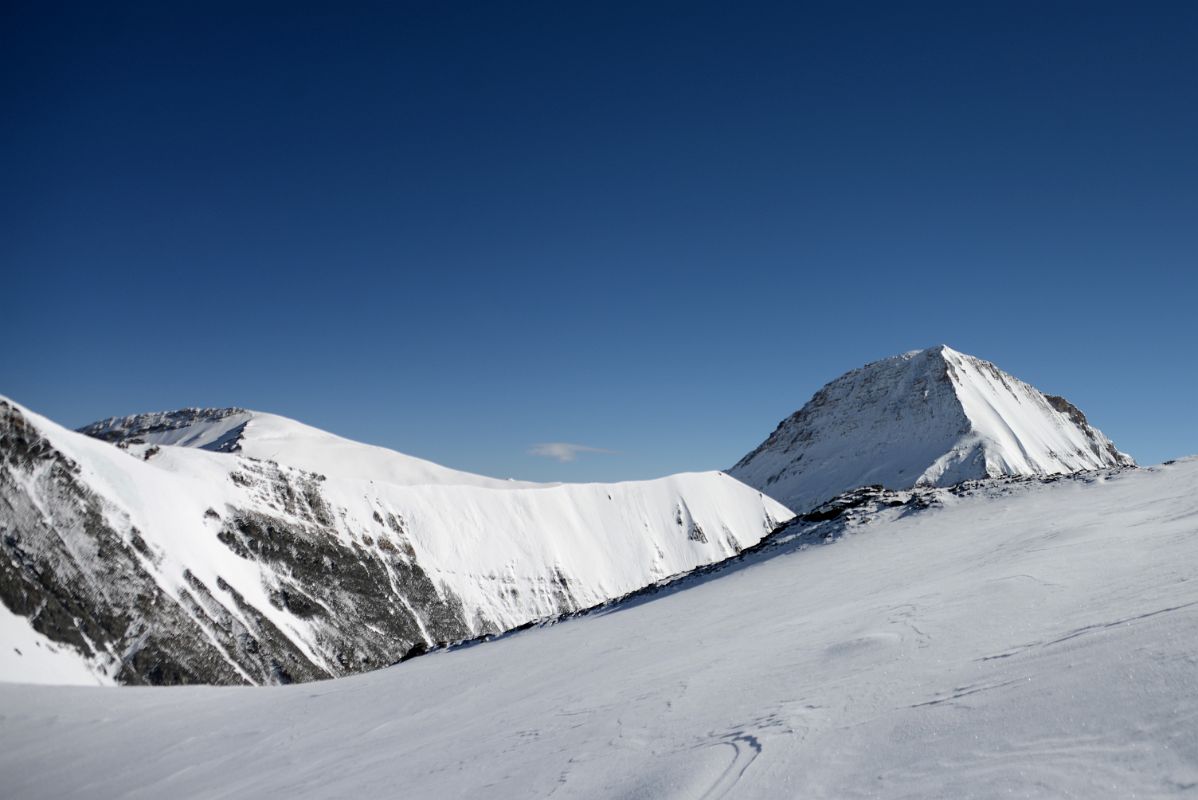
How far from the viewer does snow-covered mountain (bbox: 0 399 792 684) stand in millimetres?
33844

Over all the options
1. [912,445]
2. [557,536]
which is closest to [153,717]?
[557,536]

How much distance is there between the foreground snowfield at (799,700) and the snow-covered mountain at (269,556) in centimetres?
1327

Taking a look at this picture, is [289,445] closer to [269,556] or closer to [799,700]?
[269,556]

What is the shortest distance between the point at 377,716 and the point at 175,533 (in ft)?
124

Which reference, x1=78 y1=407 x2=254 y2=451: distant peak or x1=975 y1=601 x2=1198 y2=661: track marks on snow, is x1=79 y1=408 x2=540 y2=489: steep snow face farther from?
x1=975 y1=601 x2=1198 y2=661: track marks on snow

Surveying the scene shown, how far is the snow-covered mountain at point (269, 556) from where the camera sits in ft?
111

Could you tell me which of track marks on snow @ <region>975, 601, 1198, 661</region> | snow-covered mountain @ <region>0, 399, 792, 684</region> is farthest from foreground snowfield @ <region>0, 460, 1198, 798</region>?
snow-covered mountain @ <region>0, 399, 792, 684</region>

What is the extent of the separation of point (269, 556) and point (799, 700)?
157 feet

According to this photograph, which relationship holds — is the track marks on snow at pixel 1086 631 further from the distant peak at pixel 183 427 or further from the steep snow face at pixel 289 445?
the distant peak at pixel 183 427

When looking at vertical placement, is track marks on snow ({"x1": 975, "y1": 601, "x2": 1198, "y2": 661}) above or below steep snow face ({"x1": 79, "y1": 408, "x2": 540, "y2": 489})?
below

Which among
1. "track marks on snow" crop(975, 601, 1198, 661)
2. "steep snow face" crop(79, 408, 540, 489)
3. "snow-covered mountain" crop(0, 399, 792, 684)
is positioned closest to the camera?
"track marks on snow" crop(975, 601, 1198, 661)

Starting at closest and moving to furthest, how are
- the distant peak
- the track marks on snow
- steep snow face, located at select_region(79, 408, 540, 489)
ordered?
the track marks on snow < steep snow face, located at select_region(79, 408, 540, 489) < the distant peak

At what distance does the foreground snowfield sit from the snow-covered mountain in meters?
13.3

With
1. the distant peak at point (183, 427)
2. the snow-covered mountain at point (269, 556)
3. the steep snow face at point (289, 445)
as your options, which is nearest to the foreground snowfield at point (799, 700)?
the snow-covered mountain at point (269, 556)
